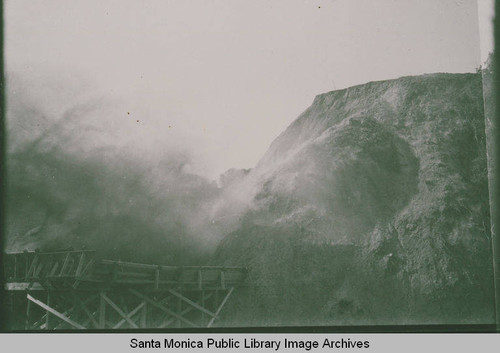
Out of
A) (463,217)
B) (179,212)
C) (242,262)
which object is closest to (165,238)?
(179,212)

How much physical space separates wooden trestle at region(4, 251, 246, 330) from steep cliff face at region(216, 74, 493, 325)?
7.85ft

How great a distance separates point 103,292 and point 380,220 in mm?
12432

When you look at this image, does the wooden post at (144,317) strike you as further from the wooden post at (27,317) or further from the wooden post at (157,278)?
the wooden post at (27,317)

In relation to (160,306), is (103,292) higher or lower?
higher

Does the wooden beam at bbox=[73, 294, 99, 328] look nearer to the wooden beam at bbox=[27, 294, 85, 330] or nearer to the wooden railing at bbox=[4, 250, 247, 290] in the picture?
the wooden beam at bbox=[27, 294, 85, 330]

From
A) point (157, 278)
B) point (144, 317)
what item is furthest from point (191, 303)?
point (144, 317)

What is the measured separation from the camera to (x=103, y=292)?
518 inches

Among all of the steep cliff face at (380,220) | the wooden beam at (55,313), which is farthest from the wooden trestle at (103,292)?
the steep cliff face at (380,220)

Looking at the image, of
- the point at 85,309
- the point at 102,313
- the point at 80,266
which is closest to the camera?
the point at 80,266

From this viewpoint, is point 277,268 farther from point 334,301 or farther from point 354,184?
point 354,184

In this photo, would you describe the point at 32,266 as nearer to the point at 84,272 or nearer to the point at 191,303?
the point at 84,272

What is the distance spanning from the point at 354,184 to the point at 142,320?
39.5 feet

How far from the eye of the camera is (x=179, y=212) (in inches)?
871

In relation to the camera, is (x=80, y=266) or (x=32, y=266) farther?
(x=32, y=266)
